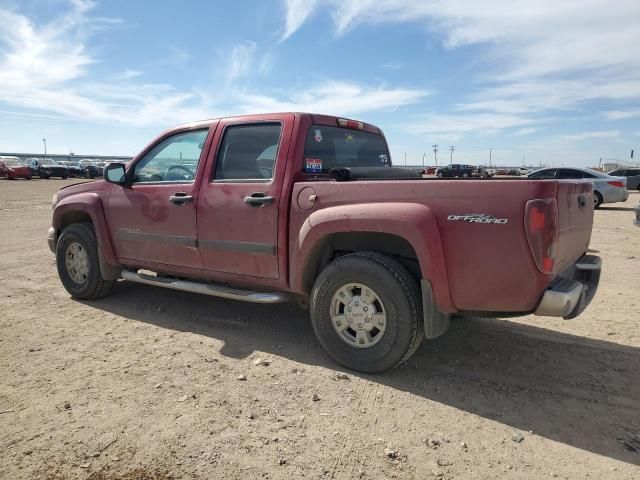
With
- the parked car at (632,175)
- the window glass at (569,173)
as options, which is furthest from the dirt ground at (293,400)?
the parked car at (632,175)

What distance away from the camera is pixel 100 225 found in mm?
5008

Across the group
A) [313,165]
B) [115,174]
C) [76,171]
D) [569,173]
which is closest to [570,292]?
[313,165]

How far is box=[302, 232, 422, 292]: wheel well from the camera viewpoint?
11.3 ft

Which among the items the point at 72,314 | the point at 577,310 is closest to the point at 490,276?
the point at 577,310

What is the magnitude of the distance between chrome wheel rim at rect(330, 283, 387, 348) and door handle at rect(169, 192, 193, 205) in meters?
1.67

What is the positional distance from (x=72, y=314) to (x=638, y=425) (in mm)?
4805

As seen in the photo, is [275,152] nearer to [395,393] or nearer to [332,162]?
[332,162]

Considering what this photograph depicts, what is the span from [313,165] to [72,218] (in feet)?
10.7

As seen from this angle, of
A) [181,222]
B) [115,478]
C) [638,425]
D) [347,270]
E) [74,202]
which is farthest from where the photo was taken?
[74,202]

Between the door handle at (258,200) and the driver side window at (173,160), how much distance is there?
0.81 metres

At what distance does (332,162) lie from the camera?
4129 mm

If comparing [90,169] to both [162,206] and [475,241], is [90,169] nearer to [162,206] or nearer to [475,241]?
[162,206]

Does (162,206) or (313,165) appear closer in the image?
(313,165)

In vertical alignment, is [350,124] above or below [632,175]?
above
